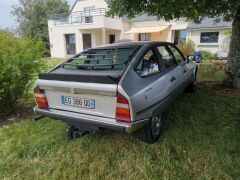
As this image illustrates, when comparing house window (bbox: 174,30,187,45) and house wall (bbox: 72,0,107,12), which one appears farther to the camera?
house wall (bbox: 72,0,107,12)

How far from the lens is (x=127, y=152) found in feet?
10.6

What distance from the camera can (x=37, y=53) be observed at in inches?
185

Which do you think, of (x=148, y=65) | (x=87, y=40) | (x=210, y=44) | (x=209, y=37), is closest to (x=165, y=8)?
(x=148, y=65)

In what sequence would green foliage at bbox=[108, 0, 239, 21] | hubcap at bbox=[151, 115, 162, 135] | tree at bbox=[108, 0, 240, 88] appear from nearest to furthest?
hubcap at bbox=[151, 115, 162, 135], green foliage at bbox=[108, 0, 239, 21], tree at bbox=[108, 0, 240, 88]

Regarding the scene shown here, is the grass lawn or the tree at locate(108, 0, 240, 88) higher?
the tree at locate(108, 0, 240, 88)

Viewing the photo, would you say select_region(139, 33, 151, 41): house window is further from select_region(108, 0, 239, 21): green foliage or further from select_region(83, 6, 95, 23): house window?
select_region(108, 0, 239, 21): green foliage

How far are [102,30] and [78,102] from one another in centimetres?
1885

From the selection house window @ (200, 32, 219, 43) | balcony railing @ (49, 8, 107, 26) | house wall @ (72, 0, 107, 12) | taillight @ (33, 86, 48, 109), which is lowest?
taillight @ (33, 86, 48, 109)

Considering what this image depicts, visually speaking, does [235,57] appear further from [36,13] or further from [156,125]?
[36,13]

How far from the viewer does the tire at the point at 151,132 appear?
10.3ft

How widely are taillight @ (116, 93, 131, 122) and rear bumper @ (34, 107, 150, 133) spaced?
7cm

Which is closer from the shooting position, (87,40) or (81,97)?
(81,97)

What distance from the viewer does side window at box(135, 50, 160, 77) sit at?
10.3 feet

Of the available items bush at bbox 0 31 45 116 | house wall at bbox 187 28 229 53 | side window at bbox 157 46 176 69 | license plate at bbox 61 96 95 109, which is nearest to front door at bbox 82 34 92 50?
house wall at bbox 187 28 229 53
